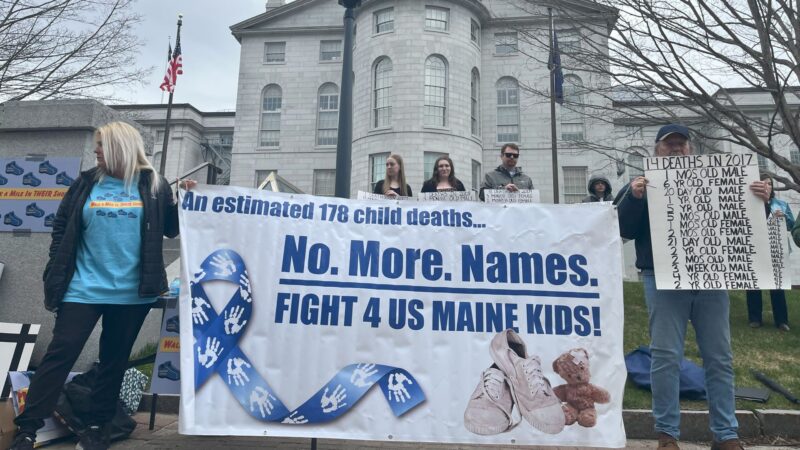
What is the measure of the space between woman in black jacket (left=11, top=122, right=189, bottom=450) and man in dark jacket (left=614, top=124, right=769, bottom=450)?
357 centimetres

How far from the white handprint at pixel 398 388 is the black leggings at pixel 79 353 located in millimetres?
1911

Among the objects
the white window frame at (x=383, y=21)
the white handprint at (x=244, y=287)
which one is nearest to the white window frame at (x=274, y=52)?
the white window frame at (x=383, y=21)

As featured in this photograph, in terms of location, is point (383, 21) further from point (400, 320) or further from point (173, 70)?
point (400, 320)

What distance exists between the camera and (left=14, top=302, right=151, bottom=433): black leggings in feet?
10.1

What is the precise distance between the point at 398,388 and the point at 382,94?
22416 millimetres

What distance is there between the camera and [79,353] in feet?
10.7

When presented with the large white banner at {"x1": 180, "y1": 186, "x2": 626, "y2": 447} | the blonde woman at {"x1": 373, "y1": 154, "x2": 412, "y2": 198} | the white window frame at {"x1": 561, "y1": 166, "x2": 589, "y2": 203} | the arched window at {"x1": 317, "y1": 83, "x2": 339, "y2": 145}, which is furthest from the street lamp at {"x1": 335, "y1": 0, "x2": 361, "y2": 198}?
the white window frame at {"x1": 561, "y1": 166, "x2": 589, "y2": 203}

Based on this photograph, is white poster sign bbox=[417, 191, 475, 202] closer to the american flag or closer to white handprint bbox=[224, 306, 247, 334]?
white handprint bbox=[224, 306, 247, 334]

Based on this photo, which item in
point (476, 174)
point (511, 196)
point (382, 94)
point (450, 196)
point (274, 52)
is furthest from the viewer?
point (274, 52)

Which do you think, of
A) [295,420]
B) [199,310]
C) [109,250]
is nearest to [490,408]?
[295,420]

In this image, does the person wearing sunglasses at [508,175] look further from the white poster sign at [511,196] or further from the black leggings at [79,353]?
the black leggings at [79,353]

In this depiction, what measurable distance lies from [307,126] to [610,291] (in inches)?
1016

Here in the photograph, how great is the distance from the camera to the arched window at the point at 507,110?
25797 millimetres

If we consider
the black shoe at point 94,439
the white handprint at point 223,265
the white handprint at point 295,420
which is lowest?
the black shoe at point 94,439
